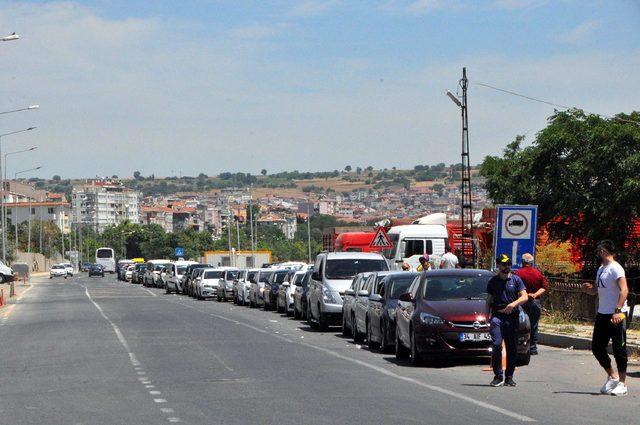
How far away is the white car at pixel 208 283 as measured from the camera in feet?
187

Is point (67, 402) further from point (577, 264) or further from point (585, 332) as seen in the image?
point (577, 264)

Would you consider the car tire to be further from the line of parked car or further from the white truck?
the white truck

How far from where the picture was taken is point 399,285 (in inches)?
892

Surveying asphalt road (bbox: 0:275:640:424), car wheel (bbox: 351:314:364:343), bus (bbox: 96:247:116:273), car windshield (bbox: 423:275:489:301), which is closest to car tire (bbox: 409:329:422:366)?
asphalt road (bbox: 0:275:640:424)

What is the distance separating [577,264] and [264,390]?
91.0 ft

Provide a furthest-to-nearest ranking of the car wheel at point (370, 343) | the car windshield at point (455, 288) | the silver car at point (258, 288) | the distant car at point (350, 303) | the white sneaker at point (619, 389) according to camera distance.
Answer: the silver car at point (258, 288)
the distant car at point (350, 303)
the car wheel at point (370, 343)
the car windshield at point (455, 288)
the white sneaker at point (619, 389)

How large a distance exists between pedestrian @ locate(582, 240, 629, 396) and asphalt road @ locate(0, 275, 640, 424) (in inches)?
11.6

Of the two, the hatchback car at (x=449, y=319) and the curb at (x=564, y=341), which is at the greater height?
the hatchback car at (x=449, y=319)

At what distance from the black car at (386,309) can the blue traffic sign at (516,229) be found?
181 cm

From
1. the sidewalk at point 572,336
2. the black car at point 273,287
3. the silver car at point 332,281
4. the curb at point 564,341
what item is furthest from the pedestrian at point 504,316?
the black car at point 273,287

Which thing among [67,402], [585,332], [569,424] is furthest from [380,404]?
[585,332]

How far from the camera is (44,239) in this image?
18712 cm

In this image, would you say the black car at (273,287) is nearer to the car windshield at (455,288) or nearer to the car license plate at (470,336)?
the car windshield at (455,288)

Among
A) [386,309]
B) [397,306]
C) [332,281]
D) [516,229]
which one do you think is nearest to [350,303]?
[332,281]
